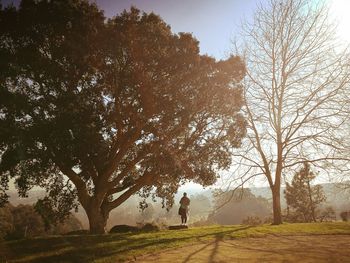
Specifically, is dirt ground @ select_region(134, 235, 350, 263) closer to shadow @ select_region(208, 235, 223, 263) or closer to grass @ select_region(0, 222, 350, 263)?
shadow @ select_region(208, 235, 223, 263)

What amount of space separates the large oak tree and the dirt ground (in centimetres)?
658

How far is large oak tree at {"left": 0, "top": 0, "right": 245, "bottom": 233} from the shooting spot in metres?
15.0

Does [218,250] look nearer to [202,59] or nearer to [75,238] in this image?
[75,238]

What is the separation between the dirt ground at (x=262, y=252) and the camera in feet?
29.3

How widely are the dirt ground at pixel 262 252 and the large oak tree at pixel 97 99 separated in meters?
6.58

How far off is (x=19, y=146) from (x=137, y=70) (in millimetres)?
7379

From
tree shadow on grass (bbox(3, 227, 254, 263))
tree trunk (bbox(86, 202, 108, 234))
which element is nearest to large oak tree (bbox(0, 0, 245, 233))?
tree trunk (bbox(86, 202, 108, 234))

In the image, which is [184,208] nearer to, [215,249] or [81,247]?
[215,249]

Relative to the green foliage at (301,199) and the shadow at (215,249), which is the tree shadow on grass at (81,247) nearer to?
the shadow at (215,249)

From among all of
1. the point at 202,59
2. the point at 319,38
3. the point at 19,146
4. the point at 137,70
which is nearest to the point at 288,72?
the point at 319,38

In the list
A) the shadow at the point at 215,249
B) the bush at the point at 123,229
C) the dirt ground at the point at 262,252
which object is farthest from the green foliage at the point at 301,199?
the dirt ground at the point at 262,252

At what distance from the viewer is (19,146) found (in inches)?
554

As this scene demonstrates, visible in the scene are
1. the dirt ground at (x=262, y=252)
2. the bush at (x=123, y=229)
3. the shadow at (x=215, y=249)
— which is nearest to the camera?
the dirt ground at (x=262, y=252)

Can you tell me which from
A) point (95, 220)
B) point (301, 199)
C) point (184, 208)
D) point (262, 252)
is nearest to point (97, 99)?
point (95, 220)
